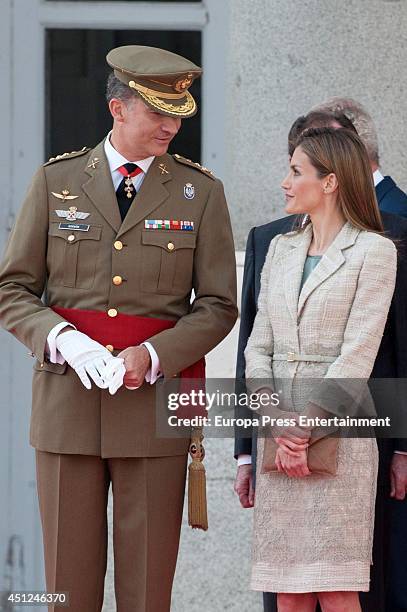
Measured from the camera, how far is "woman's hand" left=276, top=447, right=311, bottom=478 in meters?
3.75

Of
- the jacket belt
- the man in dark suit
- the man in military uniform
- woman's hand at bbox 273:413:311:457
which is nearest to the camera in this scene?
woman's hand at bbox 273:413:311:457

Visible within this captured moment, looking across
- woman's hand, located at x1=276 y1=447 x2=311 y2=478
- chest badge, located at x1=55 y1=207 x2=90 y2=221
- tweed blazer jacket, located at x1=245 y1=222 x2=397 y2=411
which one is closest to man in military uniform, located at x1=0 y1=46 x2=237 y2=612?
chest badge, located at x1=55 y1=207 x2=90 y2=221

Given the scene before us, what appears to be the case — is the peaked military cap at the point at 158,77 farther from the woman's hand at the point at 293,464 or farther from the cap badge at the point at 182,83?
the woman's hand at the point at 293,464

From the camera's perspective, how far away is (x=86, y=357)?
3.81 metres

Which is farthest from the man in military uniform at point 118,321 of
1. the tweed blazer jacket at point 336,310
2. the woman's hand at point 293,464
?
the woman's hand at point 293,464

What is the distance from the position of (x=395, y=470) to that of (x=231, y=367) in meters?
1.42

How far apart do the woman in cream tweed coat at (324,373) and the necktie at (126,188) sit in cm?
51

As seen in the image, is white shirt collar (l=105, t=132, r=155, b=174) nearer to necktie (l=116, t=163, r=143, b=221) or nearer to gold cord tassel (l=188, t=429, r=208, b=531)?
necktie (l=116, t=163, r=143, b=221)

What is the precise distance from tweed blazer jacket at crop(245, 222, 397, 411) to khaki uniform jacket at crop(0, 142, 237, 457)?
0.75 feet

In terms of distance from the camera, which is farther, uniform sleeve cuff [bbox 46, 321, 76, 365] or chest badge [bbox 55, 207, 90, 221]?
chest badge [bbox 55, 207, 90, 221]

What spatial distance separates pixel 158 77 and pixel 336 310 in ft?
2.91

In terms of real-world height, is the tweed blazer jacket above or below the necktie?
below

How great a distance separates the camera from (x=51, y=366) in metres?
4.00

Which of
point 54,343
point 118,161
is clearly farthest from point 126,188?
point 54,343
